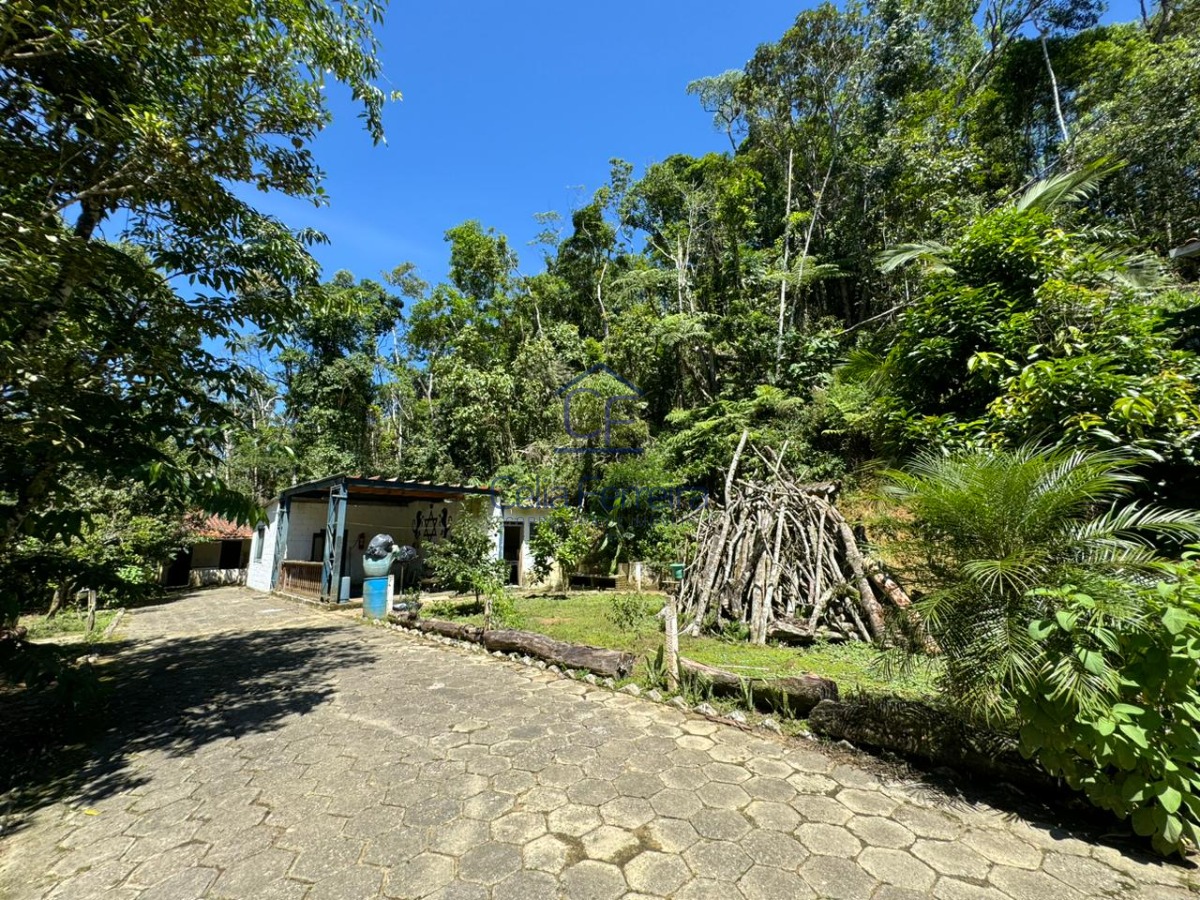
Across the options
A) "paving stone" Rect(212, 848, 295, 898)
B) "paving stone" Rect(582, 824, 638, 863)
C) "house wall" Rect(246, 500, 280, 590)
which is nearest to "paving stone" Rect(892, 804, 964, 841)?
"paving stone" Rect(582, 824, 638, 863)

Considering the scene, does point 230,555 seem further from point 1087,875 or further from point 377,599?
point 1087,875

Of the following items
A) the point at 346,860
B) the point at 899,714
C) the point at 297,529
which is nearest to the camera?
the point at 346,860

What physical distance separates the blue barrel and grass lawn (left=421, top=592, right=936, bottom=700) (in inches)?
29.7

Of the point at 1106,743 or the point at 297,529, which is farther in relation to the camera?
the point at 297,529

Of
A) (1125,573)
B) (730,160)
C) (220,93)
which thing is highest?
(730,160)

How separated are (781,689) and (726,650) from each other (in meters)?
2.26

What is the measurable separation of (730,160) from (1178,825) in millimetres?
23925

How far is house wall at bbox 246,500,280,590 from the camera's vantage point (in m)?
15.4

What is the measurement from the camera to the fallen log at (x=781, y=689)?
4.09 m

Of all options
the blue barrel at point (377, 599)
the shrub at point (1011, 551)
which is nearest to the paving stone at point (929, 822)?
the shrub at point (1011, 551)

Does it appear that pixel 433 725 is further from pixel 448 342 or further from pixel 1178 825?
pixel 448 342

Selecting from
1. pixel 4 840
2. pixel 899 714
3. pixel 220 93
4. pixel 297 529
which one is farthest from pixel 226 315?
pixel 297 529

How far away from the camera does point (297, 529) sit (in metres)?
15.0

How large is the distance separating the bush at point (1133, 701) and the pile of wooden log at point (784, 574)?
3942 millimetres
